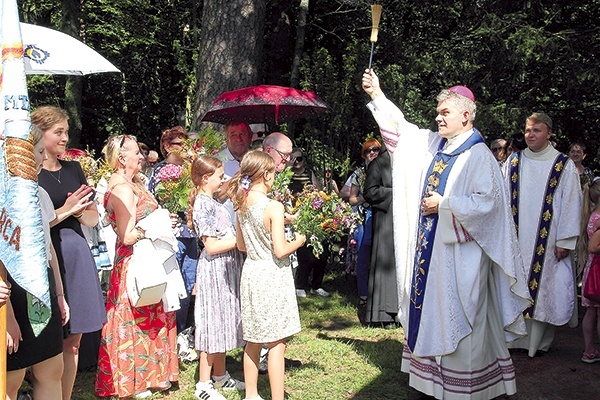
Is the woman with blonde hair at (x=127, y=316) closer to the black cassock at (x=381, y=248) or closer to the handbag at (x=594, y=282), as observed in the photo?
the black cassock at (x=381, y=248)

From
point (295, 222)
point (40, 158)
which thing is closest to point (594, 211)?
point (295, 222)

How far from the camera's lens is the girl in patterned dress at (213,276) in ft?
16.7

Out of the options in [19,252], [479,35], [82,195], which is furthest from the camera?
[479,35]

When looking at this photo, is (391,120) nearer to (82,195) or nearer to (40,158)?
(82,195)

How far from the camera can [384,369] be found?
6.02m

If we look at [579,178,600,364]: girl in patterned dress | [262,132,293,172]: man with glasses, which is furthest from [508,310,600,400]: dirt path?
[262,132,293,172]: man with glasses

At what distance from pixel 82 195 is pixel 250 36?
14.1 ft

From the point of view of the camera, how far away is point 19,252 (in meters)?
2.85

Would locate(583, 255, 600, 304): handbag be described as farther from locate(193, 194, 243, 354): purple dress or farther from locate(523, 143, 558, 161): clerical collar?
locate(193, 194, 243, 354): purple dress

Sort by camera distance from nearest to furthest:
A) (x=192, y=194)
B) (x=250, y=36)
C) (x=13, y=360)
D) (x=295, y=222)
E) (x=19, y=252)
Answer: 1. (x=19, y=252)
2. (x=13, y=360)
3. (x=295, y=222)
4. (x=192, y=194)
5. (x=250, y=36)

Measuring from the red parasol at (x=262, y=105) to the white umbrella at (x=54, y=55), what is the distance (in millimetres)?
1802

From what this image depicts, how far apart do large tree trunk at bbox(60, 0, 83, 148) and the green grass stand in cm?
1040

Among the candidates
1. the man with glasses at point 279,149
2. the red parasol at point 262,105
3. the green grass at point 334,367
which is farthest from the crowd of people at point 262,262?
the red parasol at point 262,105

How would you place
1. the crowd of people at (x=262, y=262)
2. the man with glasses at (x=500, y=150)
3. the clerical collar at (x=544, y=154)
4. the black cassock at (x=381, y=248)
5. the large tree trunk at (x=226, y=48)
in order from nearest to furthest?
the crowd of people at (x=262, y=262) → the clerical collar at (x=544, y=154) → the black cassock at (x=381, y=248) → the large tree trunk at (x=226, y=48) → the man with glasses at (x=500, y=150)
